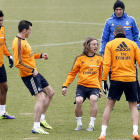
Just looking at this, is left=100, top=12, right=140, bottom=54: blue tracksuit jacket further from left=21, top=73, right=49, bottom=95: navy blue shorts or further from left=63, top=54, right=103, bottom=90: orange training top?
left=21, top=73, right=49, bottom=95: navy blue shorts

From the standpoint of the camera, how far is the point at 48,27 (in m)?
25.4

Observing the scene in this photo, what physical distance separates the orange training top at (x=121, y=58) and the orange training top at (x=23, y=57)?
1.64 metres

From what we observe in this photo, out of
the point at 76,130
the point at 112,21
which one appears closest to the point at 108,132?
the point at 76,130

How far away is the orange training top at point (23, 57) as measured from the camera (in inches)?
366

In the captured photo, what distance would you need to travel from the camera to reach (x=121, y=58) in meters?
8.58

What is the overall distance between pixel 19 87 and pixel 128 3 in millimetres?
19767

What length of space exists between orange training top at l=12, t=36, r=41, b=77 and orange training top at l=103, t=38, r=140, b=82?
5.37 ft

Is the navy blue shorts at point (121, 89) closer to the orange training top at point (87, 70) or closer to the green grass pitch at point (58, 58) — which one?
the green grass pitch at point (58, 58)

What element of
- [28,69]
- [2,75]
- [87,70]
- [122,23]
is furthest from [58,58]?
[28,69]

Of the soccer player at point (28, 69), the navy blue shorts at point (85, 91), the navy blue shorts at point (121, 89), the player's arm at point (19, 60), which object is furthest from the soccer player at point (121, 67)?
the player's arm at point (19, 60)

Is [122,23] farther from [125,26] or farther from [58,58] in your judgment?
[58,58]

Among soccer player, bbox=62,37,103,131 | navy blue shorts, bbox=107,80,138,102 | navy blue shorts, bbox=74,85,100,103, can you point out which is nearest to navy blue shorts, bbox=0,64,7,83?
soccer player, bbox=62,37,103,131

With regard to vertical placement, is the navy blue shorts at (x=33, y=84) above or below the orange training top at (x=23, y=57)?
below

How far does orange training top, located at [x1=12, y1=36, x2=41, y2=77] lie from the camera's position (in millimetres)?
9305
